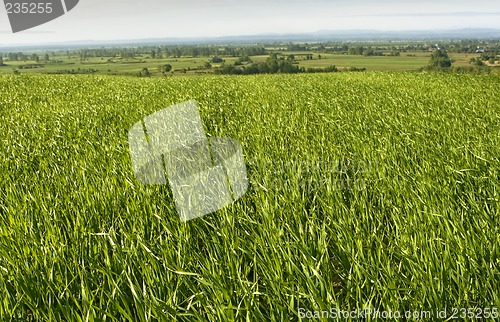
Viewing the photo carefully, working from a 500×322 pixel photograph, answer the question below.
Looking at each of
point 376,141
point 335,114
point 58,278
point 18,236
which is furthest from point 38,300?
point 335,114

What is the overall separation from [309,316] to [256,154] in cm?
275

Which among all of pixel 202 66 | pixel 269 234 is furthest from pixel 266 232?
pixel 202 66

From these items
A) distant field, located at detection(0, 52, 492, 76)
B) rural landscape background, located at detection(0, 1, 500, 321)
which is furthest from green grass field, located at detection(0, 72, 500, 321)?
distant field, located at detection(0, 52, 492, 76)

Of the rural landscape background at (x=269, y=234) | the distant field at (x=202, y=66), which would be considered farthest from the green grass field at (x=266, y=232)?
the distant field at (x=202, y=66)

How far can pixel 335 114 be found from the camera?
702 centimetres

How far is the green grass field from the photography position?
1639 millimetres

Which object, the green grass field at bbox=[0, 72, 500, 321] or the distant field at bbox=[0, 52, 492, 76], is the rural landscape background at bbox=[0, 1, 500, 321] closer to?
the green grass field at bbox=[0, 72, 500, 321]

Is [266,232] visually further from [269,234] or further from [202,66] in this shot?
[202,66]

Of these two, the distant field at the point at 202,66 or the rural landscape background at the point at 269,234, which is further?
the distant field at the point at 202,66

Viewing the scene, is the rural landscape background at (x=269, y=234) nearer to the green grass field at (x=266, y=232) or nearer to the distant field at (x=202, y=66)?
the green grass field at (x=266, y=232)

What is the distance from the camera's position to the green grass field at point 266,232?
1.64m

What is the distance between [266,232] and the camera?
2.16 meters

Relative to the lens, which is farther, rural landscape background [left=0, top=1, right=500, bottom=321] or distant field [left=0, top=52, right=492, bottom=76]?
distant field [left=0, top=52, right=492, bottom=76]

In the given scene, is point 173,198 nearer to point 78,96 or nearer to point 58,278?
point 58,278
